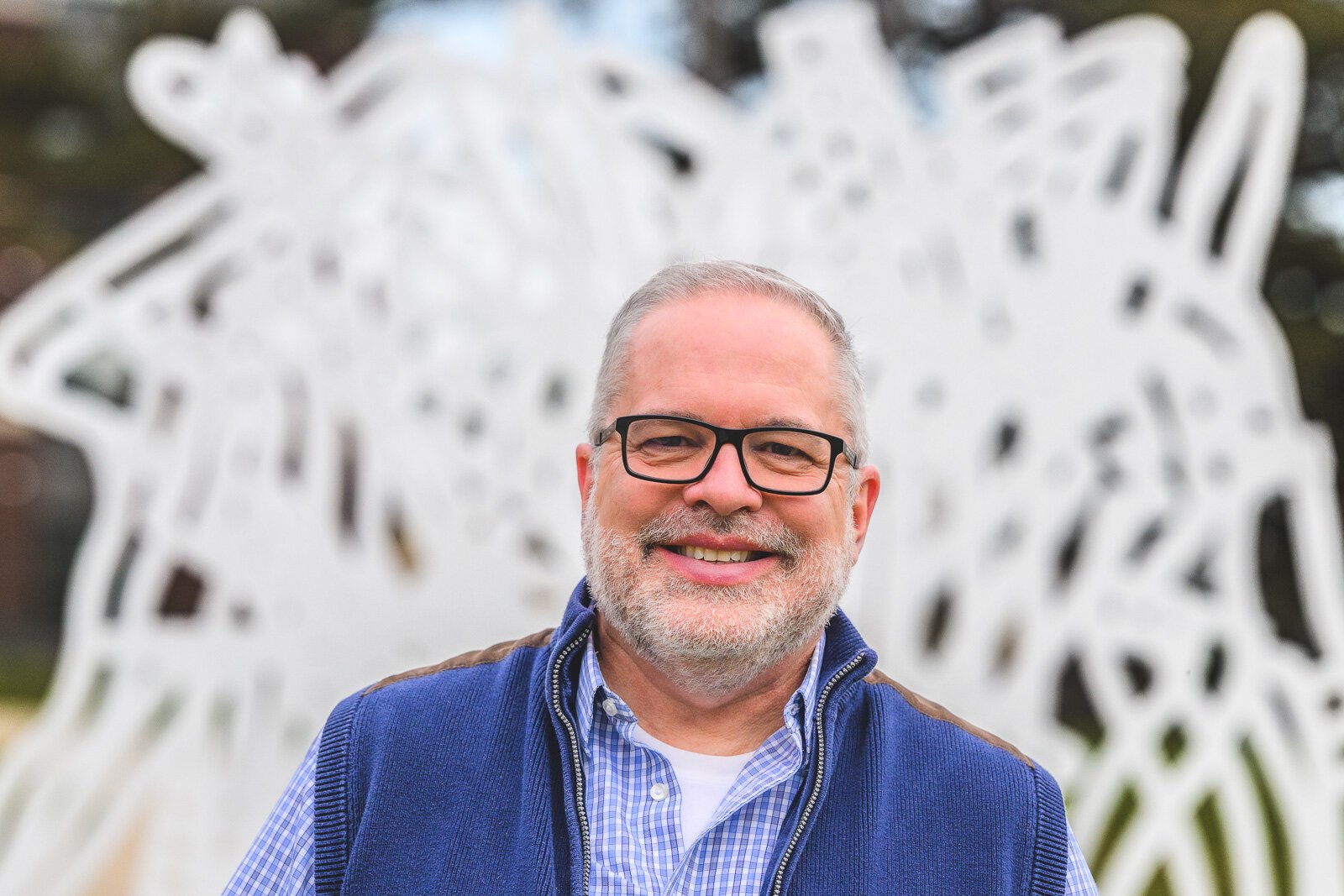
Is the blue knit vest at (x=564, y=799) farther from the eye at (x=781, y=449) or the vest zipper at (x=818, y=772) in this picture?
the eye at (x=781, y=449)

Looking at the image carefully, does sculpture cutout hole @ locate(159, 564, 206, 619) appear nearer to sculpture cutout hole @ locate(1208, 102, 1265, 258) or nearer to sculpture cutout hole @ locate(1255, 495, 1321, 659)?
sculpture cutout hole @ locate(1255, 495, 1321, 659)

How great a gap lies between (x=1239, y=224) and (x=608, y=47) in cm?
185

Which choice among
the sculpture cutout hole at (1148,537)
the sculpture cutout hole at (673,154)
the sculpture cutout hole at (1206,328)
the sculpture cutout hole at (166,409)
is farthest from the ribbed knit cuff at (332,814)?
the sculpture cutout hole at (673,154)

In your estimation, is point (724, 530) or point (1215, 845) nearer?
point (724, 530)

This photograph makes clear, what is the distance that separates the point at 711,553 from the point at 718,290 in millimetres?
318

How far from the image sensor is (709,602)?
1591 millimetres

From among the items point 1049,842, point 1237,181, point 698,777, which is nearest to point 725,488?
point 698,777

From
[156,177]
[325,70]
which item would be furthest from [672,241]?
[325,70]

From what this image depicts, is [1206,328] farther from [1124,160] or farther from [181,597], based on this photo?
[181,597]

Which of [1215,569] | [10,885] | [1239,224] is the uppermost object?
[1239,224]

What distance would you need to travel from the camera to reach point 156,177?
1255 cm

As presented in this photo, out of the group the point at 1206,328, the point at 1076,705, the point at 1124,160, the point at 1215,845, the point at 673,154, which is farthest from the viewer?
the point at 1076,705

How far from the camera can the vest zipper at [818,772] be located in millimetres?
1493

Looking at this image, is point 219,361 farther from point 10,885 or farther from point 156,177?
point 156,177
